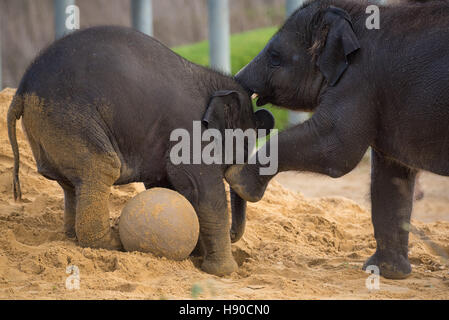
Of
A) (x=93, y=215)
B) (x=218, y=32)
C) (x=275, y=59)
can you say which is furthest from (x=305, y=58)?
(x=218, y=32)

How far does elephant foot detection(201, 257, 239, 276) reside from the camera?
15.7 ft

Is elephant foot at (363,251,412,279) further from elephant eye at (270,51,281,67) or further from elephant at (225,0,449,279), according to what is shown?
elephant eye at (270,51,281,67)

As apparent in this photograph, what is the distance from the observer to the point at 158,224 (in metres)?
4.51

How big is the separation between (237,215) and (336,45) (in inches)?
58.1

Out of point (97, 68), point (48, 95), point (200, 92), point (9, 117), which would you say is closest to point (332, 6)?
point (200, 92)

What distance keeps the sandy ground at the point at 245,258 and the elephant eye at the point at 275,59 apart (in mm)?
904

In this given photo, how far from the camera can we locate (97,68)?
4609 millimetres

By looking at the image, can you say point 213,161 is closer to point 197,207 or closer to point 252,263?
point 197,207

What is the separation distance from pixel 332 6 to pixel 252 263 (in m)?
1.93

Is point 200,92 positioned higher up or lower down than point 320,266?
higher up
